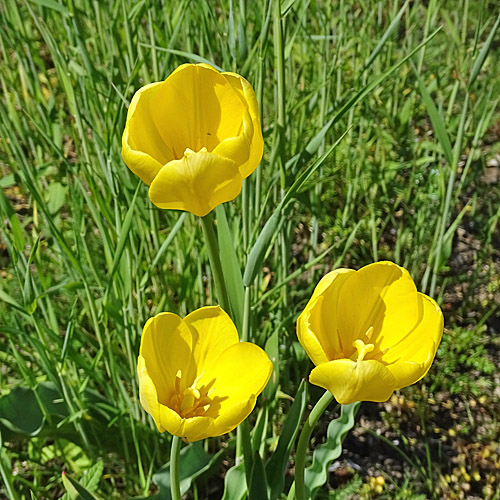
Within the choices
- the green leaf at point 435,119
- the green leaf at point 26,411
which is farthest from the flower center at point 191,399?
the green leaf at point 435,119

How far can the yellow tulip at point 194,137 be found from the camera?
2.19ft

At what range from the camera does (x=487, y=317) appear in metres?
1.66

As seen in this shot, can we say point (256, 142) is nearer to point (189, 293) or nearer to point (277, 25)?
point (277, 25)

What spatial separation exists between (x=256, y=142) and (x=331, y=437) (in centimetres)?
50

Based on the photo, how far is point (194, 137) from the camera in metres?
0.82

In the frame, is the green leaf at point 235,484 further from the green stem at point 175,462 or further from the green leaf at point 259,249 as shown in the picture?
the green leaf at point 259,249

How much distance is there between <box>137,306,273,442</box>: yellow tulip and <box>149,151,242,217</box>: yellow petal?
0.14 metres

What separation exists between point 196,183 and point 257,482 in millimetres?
432

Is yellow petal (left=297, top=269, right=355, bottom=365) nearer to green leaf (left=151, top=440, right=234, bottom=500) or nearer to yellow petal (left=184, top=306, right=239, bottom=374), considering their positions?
yellow petal (left=184, top=306, right=239, bottom=374)

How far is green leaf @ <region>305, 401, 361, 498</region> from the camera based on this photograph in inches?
39.2

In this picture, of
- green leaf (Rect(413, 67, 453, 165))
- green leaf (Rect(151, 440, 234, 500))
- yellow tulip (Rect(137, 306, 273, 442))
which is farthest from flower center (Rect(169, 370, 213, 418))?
green leaf (Rect(413, 67, 453, 165))

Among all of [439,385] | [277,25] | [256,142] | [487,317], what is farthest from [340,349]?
[487,317]

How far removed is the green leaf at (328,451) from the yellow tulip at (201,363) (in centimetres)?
26

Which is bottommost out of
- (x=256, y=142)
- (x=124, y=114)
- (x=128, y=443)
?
(x=128, y=443)
